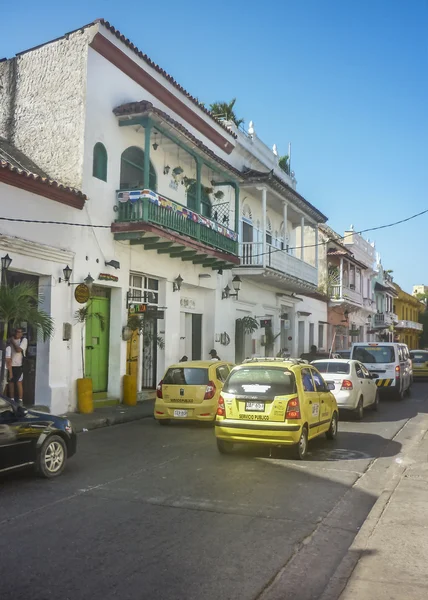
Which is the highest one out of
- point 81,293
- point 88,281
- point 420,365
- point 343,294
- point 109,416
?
point 343,294

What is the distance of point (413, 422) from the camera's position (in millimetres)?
14250

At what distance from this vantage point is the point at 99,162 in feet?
53.8

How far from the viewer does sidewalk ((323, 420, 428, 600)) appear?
14.3ft

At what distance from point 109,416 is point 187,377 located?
2349mm

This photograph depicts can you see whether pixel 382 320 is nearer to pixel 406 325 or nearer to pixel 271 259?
pixel 406 325

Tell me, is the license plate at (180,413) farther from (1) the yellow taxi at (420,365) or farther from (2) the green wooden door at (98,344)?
(1) the yellow taxi at (420,365)

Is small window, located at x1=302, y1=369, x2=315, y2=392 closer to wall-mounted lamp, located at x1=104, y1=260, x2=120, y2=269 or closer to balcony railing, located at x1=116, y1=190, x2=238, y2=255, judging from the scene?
balcony railing, located at x1=116, y1=190, x2=238, y2=255

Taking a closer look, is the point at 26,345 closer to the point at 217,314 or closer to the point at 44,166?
the point at 44,166

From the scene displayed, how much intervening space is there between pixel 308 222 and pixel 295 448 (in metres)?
22.7

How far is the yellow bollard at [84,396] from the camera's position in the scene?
48.5 feet

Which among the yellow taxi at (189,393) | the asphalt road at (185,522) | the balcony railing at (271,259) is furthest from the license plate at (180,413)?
the balcony railing at (271,259)

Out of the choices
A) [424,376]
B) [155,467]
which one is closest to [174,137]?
[155,467]

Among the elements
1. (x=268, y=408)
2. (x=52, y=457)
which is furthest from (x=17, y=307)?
(x=268, y=408)

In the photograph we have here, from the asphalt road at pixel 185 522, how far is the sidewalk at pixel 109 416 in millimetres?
2904
